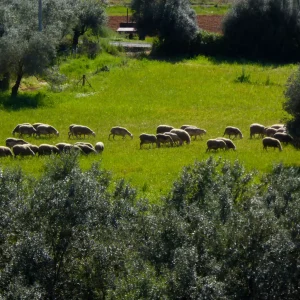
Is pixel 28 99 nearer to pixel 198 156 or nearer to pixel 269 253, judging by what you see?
pixel 198 156

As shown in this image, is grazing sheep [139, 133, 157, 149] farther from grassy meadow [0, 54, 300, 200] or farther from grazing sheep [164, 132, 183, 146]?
grazing sheep [164, 132, 183, 146]

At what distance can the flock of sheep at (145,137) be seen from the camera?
32.3 m

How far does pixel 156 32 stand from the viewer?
229 feet

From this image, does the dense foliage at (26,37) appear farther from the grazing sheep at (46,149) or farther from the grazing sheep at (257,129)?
the grazing sheep at (257,129)

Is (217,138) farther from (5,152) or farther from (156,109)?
(156,109)

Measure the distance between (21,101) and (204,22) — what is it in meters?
41.2

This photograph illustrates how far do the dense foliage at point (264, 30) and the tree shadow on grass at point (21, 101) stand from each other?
2476cm

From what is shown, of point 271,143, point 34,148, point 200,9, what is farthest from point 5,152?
point 200,9

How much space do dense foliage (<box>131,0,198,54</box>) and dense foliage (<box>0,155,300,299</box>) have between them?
46044mm

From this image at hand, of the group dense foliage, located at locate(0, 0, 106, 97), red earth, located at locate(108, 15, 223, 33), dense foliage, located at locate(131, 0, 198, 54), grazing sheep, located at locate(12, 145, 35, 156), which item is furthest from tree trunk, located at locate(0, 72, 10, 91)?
red earth, located at locate(108, 15, 223, 33)

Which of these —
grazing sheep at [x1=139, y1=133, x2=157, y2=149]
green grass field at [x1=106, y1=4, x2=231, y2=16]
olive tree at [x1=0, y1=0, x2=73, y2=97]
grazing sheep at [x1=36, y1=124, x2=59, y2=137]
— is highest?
olive tree at [x1=0, y1=0, x2=73, y2=97]

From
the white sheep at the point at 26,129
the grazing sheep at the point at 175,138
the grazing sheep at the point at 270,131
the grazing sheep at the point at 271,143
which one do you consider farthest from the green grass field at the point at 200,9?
the grazing sheep at the point at 271,143

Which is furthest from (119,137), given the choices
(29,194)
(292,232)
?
(292,232)

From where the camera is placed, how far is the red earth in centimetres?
8069
